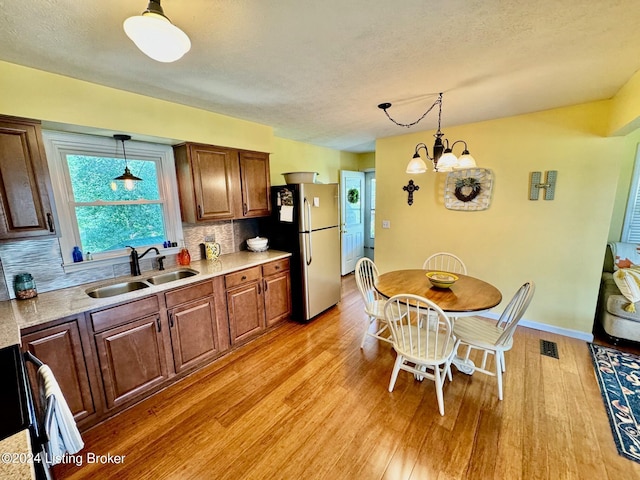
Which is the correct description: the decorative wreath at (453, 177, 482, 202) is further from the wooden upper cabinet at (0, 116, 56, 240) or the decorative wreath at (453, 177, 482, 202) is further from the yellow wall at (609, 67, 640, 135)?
the wooden upper cabinet at (0, 116, 56, 240)

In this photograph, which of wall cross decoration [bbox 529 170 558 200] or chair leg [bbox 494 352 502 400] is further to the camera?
wall cross decoration [bbox 529 170 558 200]

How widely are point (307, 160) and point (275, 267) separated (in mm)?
2137

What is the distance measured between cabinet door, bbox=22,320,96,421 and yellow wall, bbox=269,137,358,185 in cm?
279

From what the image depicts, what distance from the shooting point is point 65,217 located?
2.12m

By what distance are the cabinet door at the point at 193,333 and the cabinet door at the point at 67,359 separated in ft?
1.86

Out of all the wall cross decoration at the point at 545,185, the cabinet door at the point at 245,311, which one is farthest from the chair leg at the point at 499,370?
the cabinet door at the point at 245,311

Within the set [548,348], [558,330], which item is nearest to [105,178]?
[548,348]

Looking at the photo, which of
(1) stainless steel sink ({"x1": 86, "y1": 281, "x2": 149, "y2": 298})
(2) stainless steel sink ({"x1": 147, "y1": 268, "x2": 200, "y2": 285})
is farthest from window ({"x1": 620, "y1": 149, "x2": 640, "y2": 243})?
(1) stainless steel sink ({"x1": 86, "y1": 281, "x2": 149, "y2": 298})

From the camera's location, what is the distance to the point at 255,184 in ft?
10.2

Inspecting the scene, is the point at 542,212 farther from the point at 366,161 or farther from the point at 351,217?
the point at 366,161

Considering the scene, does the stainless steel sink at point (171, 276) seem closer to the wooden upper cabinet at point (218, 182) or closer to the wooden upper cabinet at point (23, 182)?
the wooden upper cabinet at point (218, 182)

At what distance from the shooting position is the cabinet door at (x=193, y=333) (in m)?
2.22

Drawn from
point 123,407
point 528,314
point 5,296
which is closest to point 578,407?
point 528,314

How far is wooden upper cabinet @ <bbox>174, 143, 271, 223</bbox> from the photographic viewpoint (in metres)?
2.60
